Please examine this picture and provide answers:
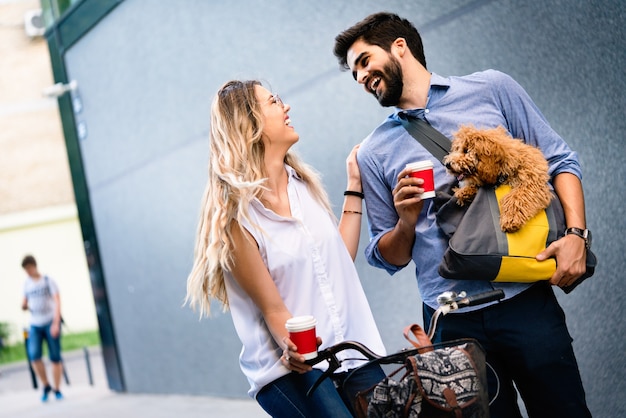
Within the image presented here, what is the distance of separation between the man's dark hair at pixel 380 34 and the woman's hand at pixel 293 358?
3.74ft

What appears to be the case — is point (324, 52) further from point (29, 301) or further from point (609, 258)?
point (29, 301)

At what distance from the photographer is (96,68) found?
27.3ft

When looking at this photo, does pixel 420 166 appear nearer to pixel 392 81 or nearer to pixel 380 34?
pixel 392 81

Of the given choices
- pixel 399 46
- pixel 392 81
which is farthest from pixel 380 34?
pixel 392 81

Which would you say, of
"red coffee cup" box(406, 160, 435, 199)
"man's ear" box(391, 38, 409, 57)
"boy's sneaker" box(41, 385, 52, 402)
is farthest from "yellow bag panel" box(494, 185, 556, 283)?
"boy's sneaker" box(41, 385, 52, 402)

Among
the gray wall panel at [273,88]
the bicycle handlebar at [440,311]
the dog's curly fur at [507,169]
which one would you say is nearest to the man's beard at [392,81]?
the dog's curly fur at [507,169]

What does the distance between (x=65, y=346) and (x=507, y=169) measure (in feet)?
54.6

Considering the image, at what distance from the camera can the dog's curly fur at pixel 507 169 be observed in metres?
2.26

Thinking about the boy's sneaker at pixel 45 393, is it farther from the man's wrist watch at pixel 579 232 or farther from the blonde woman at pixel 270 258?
the man's wrist watch at pixel 579 232

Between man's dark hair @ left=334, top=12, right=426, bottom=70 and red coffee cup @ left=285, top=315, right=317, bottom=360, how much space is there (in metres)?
1.11

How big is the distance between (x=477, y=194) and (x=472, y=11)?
188 centimetres

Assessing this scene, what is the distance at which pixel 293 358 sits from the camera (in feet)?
7.45

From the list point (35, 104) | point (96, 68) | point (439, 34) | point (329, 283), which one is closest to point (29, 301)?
point (96, 68)

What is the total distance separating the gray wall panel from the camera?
345cm
